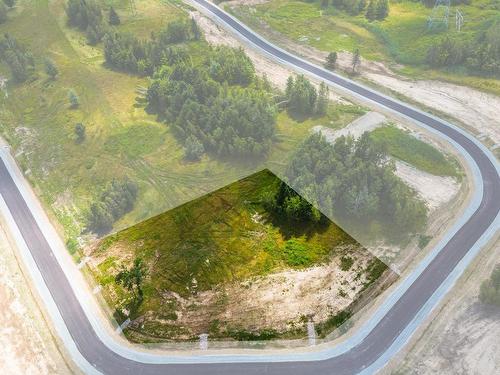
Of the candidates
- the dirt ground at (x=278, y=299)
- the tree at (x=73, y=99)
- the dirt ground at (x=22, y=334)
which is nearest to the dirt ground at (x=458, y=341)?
the dirt ground at (x=278, y=299)

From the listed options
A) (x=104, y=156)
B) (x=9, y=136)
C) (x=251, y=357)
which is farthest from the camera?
(x=9, y=136)

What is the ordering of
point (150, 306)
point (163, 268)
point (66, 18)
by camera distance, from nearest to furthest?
point (150, 306), point (163, 268), point (66, 18)

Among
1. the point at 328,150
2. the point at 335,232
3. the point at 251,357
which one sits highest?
the point at 328,150

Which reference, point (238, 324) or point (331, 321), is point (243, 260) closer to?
point (238, 324)

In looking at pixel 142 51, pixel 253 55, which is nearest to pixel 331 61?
pixel 253 55

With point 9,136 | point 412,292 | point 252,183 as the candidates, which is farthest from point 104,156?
point 412,292

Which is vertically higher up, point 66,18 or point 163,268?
point 66,18
